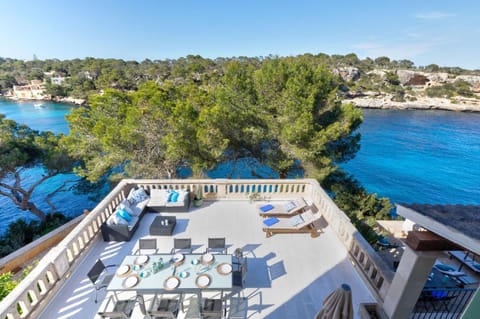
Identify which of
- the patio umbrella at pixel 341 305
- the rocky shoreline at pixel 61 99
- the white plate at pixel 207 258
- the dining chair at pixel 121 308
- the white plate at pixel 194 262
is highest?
the patio umbrella at pixel 341 305

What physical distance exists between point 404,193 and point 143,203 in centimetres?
2317

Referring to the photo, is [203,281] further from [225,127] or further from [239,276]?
Result: [225,127]

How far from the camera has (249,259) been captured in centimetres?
569

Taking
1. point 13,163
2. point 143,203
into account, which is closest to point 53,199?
point 13,163

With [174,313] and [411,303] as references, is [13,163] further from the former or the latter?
[411,303]

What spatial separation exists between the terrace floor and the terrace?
0.02 meters

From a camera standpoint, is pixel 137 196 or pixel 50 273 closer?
pixel 50 273

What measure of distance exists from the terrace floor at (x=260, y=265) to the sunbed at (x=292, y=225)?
6.5 inches

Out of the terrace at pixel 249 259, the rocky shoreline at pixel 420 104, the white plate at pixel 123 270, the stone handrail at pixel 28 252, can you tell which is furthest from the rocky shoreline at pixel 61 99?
the rocky shoreline at pixel 420 104

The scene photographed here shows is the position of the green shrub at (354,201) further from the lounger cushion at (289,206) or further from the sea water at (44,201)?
the sea water at (44,201)

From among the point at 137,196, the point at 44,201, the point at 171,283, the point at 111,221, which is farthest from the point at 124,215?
the point at 44,201

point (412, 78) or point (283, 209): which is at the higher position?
point (412, 78)

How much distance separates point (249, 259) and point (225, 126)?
284 inches

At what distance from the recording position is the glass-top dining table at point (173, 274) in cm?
420
